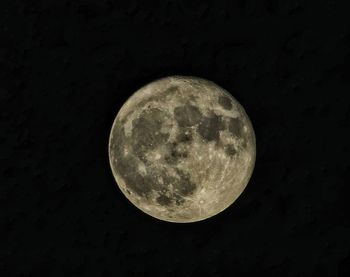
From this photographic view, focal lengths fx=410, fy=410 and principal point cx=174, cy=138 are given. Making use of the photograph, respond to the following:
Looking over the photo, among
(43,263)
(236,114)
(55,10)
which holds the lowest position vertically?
(43,263)

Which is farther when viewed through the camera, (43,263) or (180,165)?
(43,263)

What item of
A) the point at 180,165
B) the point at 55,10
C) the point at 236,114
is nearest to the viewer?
the point at 180,165

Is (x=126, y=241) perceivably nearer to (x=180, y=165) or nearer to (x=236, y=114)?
(x=180, y=165)

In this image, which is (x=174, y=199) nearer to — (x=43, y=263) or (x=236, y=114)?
(x=236, y=114)

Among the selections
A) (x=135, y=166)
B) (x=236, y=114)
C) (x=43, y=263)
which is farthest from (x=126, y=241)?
(x=236, y=114)

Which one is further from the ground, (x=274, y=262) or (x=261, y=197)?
(x=261, y=197)

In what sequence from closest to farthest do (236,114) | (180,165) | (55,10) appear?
(180,165)
(236,114)
(55,10)

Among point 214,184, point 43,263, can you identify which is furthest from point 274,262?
point 43,263
